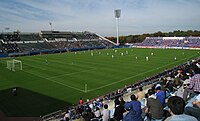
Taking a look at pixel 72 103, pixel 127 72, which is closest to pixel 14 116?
pixel 72 103

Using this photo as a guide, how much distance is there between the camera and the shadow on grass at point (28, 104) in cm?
1669

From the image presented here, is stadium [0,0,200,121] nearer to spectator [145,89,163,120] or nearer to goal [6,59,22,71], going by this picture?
spectator [145,89,163,120]

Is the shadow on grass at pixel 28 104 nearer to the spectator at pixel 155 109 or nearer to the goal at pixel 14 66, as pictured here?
the spectator at pixel 155 109

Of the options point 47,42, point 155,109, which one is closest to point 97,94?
point 155,109

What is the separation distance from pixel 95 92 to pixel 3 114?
30.1 ft

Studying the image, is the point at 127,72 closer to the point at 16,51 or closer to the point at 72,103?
the point at 72,103

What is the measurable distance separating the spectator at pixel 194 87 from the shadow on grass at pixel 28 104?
11888 mm

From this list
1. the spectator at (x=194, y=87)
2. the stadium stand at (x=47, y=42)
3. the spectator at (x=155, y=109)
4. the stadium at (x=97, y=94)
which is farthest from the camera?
the stadium stand at (x=47, y=42)

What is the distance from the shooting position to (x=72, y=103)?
18734 mm

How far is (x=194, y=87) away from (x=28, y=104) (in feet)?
49.5

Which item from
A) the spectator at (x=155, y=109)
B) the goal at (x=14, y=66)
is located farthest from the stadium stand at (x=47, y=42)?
the spectator at (x=155, y=109)

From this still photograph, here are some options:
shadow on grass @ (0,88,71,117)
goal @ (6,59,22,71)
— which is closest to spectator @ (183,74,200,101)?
shadow on grass @ (0,88,71,117)

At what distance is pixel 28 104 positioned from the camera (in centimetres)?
1858

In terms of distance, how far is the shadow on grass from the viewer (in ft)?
54.7
